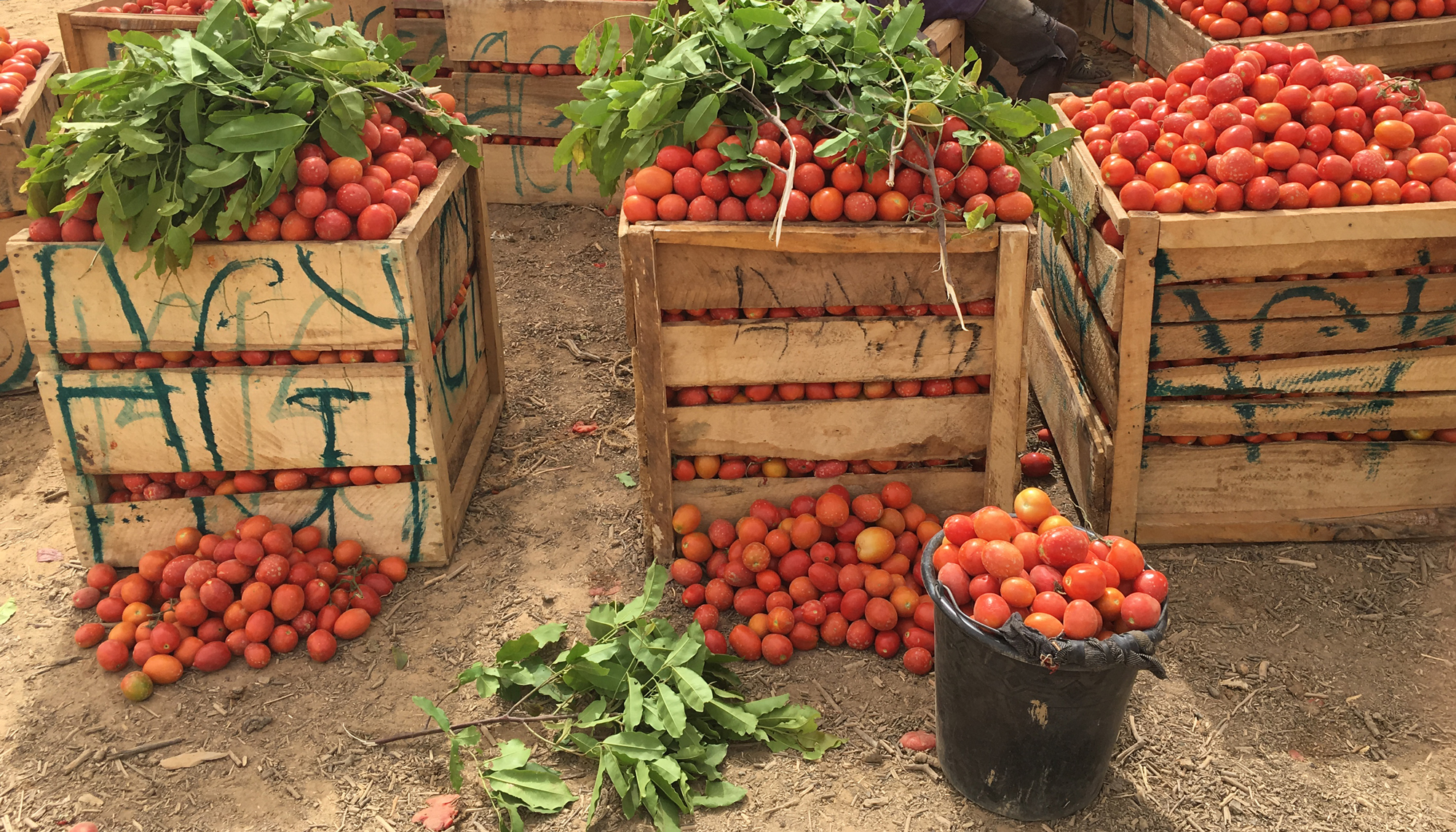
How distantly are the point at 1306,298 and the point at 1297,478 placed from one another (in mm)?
689

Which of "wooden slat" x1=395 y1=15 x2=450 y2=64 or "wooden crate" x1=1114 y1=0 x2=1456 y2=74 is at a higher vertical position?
"wooden slat" x1=395 y1=15 x2=450 y2=64

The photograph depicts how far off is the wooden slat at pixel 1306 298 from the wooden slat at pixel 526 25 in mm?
3752

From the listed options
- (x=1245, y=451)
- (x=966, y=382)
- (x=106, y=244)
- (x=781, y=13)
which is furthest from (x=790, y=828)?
(x=106, y=244)

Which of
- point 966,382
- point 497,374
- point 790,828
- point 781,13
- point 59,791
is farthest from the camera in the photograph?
point 497,374

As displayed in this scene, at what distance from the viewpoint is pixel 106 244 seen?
3.56m

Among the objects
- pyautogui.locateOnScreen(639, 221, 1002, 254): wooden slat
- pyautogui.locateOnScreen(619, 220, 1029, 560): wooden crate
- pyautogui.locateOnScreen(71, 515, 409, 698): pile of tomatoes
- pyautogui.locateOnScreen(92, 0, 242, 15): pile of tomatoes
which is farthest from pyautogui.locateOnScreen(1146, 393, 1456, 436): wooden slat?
pyautogui.locateOnScreen(92, 0, 242, 15): pile of tomatoes

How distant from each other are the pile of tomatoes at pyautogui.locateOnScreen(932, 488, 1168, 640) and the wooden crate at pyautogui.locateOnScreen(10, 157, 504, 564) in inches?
74.1

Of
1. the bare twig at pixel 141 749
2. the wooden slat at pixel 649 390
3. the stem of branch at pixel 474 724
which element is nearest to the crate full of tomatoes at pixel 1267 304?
the wooden slat at pixel 649 390

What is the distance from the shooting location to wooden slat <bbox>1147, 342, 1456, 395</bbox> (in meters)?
3.85

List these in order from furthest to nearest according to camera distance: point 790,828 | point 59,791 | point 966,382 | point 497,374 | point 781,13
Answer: point 497,374
point 966,382
point 781,13
point 59,791
point 790,828

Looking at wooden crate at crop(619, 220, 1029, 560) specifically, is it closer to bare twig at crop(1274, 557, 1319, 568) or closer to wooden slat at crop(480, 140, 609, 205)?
bare twig at crop(1274, 557, 1319, 568)

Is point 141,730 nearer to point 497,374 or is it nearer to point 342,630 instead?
point 342,630

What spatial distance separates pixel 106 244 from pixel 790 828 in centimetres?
270

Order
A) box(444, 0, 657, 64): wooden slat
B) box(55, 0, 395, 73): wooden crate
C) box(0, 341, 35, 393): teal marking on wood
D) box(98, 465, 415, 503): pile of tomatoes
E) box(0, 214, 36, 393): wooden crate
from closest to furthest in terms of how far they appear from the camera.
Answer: box(98, 465, 415, 503): pile of tomatoes
box(0, 214, 36, 393): wooden crate
box(0, 341, 35, 393): teal marking on wood
box(55, 0, 395, 73): wooden crate
box(444, 0, 657, 64): wooden slat
